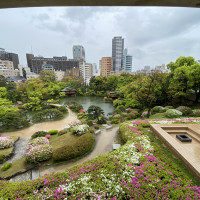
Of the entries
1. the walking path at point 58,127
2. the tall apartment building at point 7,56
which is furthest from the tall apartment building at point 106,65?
the walking path at point 58,127

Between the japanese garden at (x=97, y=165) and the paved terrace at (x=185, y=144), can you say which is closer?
the japanese garden at (x=97, y=165)

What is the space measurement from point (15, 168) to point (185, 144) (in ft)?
24.8

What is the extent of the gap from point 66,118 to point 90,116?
10.5 ft

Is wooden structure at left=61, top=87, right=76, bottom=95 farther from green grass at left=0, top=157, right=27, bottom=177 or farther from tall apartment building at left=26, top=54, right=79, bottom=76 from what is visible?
tall apartment building at left=26, top=54, right=79, bottom=76

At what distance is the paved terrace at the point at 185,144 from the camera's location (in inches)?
129

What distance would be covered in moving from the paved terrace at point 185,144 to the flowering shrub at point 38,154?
5450 millimetres

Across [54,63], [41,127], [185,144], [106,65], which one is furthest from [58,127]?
Answer: [54,63]

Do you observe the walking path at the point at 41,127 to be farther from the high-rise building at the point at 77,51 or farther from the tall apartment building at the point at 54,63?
the high-rise building at the point at 77,51

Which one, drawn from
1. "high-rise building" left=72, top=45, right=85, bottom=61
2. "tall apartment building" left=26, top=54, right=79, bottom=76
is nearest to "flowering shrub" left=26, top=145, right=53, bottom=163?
"tall apartment building" left=26, top=54, right=79, bottom=76

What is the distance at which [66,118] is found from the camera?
11031 millimetres

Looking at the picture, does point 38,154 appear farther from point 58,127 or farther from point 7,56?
point 7,56

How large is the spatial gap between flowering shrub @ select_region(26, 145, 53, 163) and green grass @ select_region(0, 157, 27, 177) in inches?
13.3

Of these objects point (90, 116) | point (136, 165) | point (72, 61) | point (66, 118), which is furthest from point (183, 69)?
point (72, 61)

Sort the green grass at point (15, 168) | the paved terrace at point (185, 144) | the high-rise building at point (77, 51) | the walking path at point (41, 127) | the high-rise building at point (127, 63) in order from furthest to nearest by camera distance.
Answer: the high-rise building at point (77, 51), the high-rise building at point (127, 63), the walking path at point (41, 127), the green grass at point (15, 168), the paved terrace at point (185, 144)
